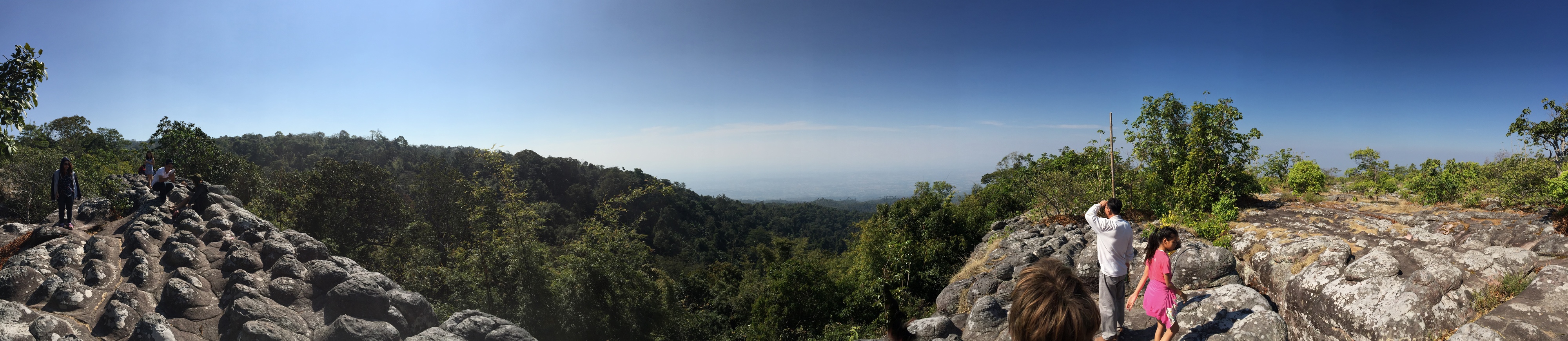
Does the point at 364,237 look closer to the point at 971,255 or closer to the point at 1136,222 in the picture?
the point at 971,255

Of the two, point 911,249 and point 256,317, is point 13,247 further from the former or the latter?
point 911,249

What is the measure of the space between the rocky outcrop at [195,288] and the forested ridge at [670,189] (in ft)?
4.92

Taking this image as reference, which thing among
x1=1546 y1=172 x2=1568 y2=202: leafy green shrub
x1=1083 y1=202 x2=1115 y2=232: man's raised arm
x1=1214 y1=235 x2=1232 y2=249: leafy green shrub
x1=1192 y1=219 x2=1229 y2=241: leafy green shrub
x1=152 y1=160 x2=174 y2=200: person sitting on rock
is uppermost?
x1=152 y1=160 x2=174 y2=200: person sitting on rock

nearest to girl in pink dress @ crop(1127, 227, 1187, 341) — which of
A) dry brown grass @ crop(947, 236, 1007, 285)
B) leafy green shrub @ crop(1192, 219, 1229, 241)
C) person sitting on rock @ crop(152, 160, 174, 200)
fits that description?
leafy green shrub @ crop(1192, 219, 1229, 241)

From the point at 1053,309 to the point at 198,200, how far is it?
14540 mm

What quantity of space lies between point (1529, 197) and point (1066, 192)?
677cm

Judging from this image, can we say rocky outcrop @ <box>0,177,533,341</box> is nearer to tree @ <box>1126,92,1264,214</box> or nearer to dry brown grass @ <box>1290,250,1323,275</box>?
dry brown grass @ <box>1290,250,1323,275</box>

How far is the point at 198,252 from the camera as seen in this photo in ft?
23.8

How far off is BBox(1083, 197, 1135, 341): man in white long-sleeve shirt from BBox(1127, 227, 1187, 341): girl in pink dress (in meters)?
0.19

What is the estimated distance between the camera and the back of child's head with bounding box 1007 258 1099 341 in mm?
2152

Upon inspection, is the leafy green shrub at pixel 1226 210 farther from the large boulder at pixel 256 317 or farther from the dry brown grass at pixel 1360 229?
the large boulder at pixel 256 317

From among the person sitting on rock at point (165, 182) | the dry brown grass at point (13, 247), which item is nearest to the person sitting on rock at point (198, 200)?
the person sitting on rock at point (165, 182)

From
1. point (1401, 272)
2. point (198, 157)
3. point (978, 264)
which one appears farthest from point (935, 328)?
point (198, 157)

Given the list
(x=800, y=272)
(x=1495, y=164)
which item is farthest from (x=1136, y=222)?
(x=800, y=272)
